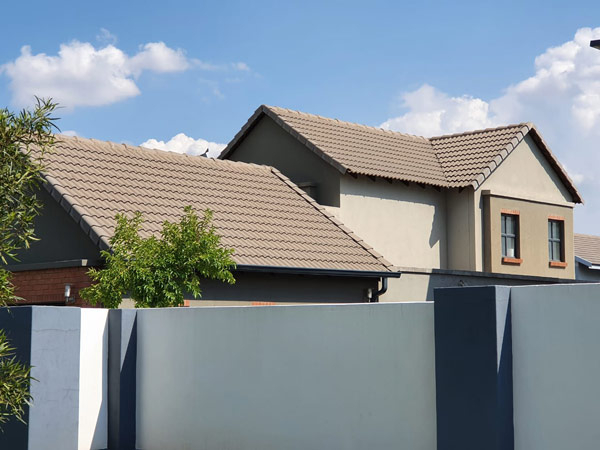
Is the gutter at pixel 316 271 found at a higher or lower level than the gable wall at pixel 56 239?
lower

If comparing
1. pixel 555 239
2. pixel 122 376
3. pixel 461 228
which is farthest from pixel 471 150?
pixel 122 376

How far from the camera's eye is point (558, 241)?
98.1ft

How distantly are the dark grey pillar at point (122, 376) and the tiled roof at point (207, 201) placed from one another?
10.1ft

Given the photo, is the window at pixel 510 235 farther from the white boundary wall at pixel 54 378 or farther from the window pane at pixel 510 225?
the white boundary wall at pixel 54 378

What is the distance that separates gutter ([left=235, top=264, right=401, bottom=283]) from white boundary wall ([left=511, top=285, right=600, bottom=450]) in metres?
9.27

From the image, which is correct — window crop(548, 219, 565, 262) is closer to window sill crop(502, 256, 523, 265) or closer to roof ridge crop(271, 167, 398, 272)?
window sill crop(502, 256, 523, 265)

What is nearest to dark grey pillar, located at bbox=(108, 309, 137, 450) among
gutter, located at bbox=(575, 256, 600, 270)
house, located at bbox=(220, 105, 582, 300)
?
house, located at bbox=(220, 105, 582, 300)

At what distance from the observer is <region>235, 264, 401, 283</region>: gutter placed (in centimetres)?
1836

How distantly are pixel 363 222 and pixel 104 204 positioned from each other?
884 cm

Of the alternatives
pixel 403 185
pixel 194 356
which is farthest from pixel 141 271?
pixel 403 185

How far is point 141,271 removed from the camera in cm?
1500

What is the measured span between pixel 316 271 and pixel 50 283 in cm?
538

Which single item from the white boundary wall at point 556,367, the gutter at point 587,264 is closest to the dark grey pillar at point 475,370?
the white boundary wall at point 556,367

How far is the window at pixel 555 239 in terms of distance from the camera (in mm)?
29578
